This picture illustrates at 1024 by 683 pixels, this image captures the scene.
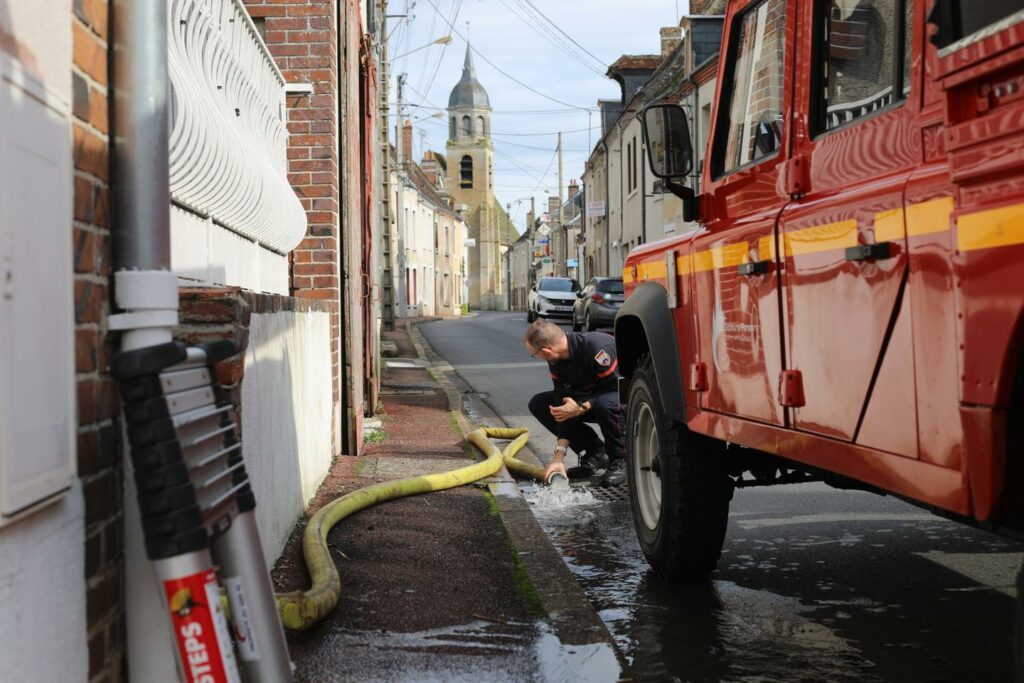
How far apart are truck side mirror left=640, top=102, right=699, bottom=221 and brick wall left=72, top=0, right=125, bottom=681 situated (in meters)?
2.37

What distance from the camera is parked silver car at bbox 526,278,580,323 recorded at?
36.9 m

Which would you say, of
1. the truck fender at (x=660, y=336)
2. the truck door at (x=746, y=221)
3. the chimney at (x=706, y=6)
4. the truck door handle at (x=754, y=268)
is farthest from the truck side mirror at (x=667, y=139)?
the chimney at (x=706, y=6)

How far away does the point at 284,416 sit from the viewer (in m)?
5.46

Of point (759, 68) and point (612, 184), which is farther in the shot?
point (612, 184)

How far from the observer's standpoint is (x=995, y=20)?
2.27 m

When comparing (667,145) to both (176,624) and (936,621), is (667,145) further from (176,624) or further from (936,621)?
(176,624)

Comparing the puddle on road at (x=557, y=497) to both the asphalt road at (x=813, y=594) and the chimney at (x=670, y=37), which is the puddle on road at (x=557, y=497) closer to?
the asphalt road at (x=813, y=594)

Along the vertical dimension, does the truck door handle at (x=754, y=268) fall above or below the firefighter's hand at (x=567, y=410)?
above

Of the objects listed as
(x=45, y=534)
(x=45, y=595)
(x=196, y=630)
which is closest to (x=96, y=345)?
(x=45, y=534)

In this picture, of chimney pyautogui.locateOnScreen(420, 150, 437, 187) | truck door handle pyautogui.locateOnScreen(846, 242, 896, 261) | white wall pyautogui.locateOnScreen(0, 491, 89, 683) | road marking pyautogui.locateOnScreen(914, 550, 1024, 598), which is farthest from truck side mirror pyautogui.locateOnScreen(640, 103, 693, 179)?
chimney pyautogui.locateOnScreen(420, 150, 437, 187)

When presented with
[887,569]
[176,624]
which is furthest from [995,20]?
[887,569]

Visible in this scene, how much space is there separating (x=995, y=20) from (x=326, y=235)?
6024 millimetres

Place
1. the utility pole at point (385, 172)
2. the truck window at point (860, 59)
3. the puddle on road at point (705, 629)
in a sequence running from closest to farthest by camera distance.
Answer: the truck window at point (860, 59) → the puddle on road at point (705, 629) → the utility pole at point (385, 172)

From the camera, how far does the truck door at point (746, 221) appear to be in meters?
3.77
